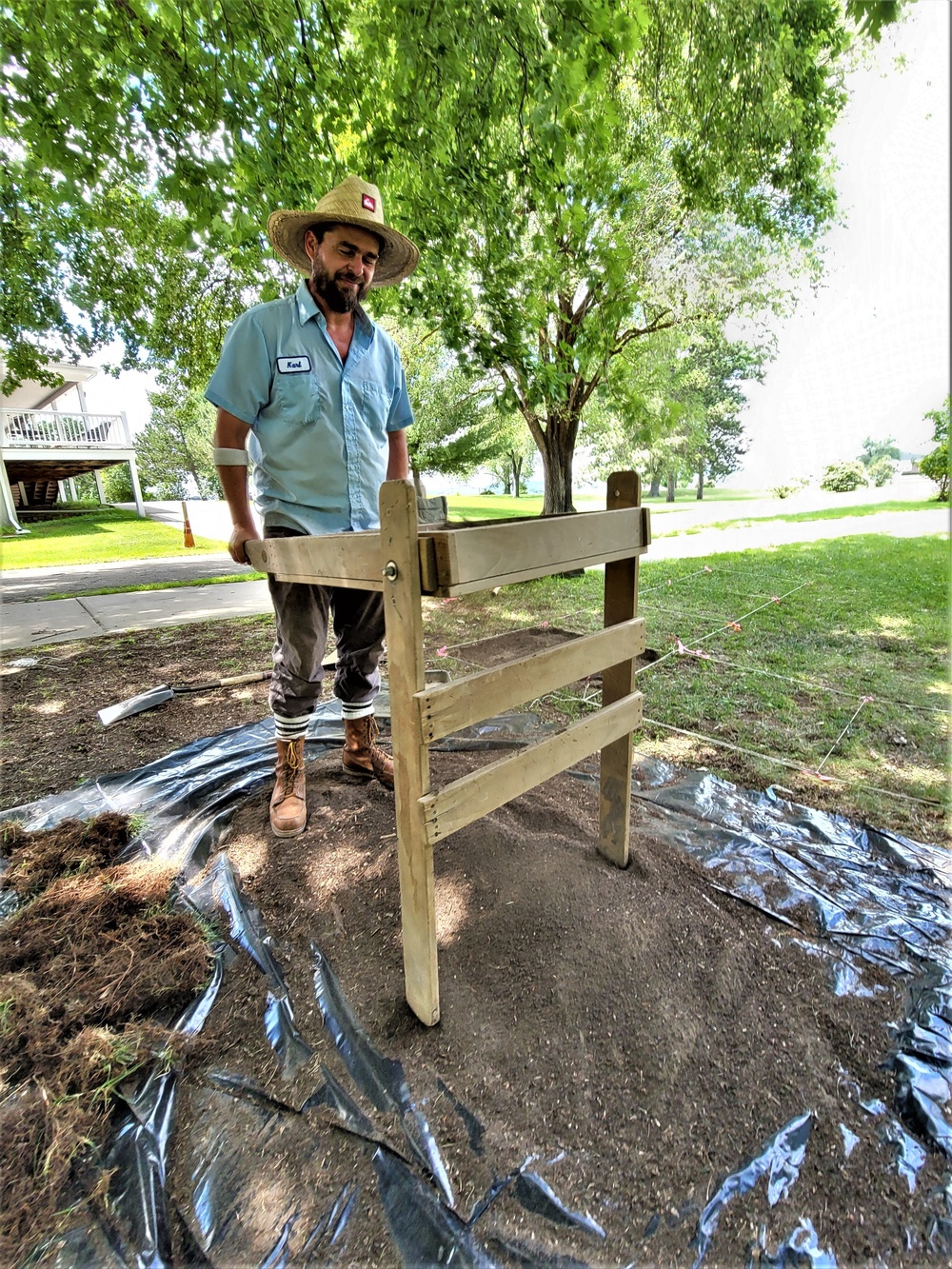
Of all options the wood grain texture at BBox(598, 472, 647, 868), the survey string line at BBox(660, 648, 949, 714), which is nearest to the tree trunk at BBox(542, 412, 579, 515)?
the survey string line at BBox(660, 648, 949, 714)

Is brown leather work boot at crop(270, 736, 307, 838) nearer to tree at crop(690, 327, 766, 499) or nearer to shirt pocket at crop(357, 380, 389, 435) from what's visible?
shirt pocket at crop(357, 380, 389, 435)

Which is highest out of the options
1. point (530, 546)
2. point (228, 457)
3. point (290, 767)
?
point (228, 457)

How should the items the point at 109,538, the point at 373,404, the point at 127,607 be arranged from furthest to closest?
1. the point at 109,538
2. the point at 127,607
3. the point at 373,404

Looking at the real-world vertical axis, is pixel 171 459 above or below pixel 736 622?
above

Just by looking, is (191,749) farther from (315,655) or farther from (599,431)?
(599,431)

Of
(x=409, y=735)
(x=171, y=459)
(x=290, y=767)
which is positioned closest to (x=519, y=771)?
(x=409, y=735)

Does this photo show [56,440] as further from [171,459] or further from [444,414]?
[171,459]

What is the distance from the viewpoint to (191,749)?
2604 mm

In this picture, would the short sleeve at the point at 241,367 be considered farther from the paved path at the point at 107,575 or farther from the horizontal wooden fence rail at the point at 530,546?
the paved path at the point at 107,575

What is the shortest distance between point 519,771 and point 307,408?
1.29m

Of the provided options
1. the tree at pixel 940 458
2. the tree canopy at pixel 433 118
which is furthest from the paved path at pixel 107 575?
the tree at pixel 940 458

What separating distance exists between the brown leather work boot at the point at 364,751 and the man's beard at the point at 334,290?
56.3 inches

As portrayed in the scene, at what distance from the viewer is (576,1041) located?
125 cm

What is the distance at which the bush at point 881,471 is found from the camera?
29.8 metres
